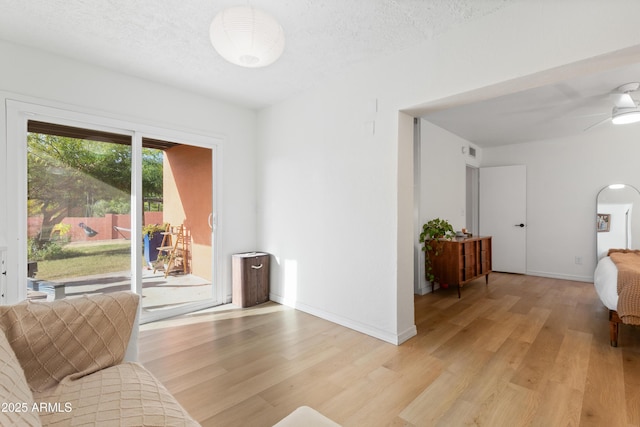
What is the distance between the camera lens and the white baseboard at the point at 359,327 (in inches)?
106

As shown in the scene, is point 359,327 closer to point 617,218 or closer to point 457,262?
point 457,262

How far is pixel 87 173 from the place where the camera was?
115 inches

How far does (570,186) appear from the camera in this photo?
5078 millimetres

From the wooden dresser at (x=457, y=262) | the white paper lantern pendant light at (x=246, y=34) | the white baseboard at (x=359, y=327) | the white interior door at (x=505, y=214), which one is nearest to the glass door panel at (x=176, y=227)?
the white baseboard at (x=359, y=327)

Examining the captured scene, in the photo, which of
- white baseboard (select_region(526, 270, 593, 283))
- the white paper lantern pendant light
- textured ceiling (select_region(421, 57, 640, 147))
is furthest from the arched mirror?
the white paper lantern pendant light

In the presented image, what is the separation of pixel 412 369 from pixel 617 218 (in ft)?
15.5

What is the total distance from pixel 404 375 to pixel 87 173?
3.38m

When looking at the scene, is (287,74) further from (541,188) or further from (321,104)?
(541,188)

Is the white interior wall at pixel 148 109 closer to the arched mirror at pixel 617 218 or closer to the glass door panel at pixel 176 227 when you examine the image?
the glass door panel at pixel 176 227

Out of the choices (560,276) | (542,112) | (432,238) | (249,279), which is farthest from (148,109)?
(560,276)

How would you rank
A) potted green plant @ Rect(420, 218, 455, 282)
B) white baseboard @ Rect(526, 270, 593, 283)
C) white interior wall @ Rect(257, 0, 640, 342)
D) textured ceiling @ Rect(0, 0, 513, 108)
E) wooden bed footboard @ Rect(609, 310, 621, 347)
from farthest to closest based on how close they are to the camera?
white baseboard @ Rect(526, 270, 593, 283) < potted green plant @ Rect(420, 218, 455, 282) < wooden bed footboard @ Rect(609, 310, 621, 347) < textured ceiling @ Rect(0, 0, 513, 108) < white interior wall @ Rect(257, 0, 640, 342)

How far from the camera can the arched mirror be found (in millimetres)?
4484

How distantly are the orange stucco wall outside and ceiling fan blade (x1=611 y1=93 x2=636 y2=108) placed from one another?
4725 mm

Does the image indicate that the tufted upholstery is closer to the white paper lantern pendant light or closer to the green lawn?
the white paper lantern pendant light
